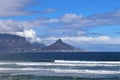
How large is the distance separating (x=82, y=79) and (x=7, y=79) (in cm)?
865

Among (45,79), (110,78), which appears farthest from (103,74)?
(45,79)

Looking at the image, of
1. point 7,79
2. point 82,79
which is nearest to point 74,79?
point 82,79

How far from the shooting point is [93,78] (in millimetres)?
50125

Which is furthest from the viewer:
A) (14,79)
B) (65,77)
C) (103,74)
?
(103,74)

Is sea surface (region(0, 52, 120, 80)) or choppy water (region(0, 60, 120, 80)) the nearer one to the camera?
choppy water (region(0, 60, 120, 80))

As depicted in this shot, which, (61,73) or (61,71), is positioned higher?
(61,71)

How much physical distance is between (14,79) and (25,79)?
5.87 ft

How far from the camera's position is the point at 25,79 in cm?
4922

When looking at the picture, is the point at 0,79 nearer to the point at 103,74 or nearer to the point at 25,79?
the point at 25,79

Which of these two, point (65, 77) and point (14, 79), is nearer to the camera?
point (14, 79)

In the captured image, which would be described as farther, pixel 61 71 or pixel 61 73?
pixel 61 71

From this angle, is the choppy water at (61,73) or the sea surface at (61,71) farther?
the sea surface at (61,71)

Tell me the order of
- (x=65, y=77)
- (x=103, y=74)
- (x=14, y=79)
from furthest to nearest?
(x=103, y=74)
(x=65, y=77)
(x=14, y=79)

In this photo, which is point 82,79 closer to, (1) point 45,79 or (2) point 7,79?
(1) point 45,79
